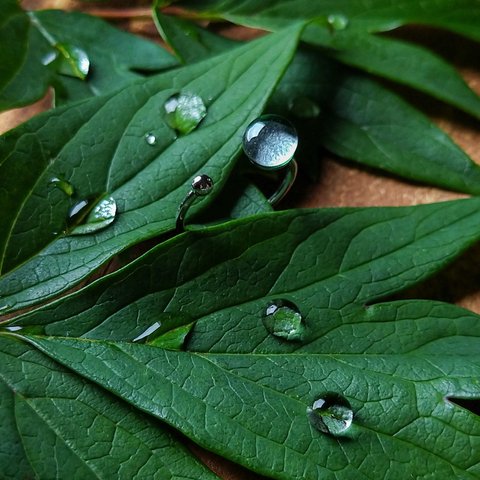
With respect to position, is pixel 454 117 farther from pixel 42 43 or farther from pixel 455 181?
pixel 42 43

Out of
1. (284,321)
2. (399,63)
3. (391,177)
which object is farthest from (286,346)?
(399,63)

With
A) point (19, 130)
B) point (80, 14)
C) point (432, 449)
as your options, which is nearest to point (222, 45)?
point (80, 14)

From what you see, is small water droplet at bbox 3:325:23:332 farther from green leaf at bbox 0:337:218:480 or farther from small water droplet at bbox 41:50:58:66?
small water droplet at bbox 41:50:58:66

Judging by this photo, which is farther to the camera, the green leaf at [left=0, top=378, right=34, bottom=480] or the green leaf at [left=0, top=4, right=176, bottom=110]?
the green leaf at [left=0, top=4, right=176, bottom=110]

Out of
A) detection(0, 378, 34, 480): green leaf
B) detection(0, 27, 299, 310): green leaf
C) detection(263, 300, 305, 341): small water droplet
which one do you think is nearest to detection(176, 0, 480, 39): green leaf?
detection(0, 27, 299, 310): green leaf

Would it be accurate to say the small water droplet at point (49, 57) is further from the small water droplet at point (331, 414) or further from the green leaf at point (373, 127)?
the small water droplet at point (331, 414)

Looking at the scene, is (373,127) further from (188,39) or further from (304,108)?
(188,39)
